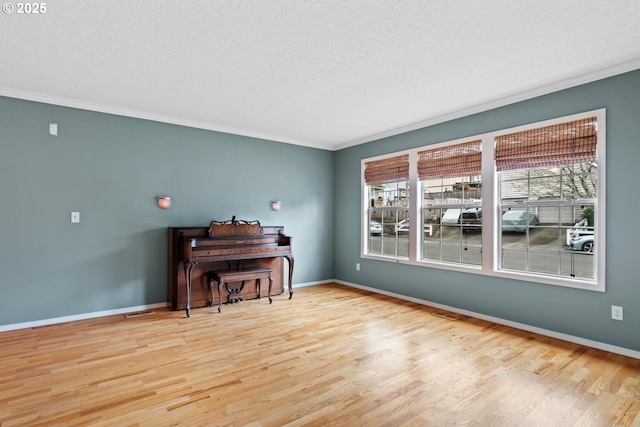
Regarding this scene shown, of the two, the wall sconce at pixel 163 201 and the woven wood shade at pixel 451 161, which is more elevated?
the woven wood shade at pixel 451 161

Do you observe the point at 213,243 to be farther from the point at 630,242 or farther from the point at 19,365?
the point at 630,242

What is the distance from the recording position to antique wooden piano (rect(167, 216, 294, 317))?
13.3 ft

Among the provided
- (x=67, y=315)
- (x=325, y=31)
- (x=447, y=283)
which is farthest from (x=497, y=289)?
(x=67, y=315)

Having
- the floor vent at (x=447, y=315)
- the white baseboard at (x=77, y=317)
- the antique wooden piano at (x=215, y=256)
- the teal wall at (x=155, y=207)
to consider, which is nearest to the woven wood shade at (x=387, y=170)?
the teal wall at (x=155, y=207)

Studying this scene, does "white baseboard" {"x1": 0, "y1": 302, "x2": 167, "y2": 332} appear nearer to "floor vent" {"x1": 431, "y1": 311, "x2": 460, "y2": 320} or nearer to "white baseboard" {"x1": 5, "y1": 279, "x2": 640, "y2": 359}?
"white baseboard" {"x1": 5, "y1": 279, "x2": 640, "y2": 359}

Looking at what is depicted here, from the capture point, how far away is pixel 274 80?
3.14m

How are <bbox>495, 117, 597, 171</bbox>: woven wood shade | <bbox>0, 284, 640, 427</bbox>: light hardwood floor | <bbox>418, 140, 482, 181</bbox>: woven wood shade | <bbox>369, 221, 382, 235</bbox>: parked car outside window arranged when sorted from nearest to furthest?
1. <bbox>0, 284, 640, 427</bbox>: light hardwood floor
2. <bbox>495, 117, 597, 171</bbox>: woven wood shade
3. <bbox>418, 140, 482, 181</bbox>: woven wood shade
4. <bbox>369, 221, 382, 235</bbox>: parked car outside window

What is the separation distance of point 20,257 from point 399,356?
411cm

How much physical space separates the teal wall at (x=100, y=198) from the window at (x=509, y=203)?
2.34 metres

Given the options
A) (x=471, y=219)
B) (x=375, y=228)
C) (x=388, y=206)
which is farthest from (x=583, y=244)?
(x=375, y=228)

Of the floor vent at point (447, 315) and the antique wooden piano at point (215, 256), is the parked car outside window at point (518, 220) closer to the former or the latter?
the floor vent at point (447, 315)

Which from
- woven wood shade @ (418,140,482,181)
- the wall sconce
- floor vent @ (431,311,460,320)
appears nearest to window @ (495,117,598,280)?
woven wood shade @ (418,140,482,181)

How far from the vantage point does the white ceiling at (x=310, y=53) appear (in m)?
2.09

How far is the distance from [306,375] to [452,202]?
298cm
